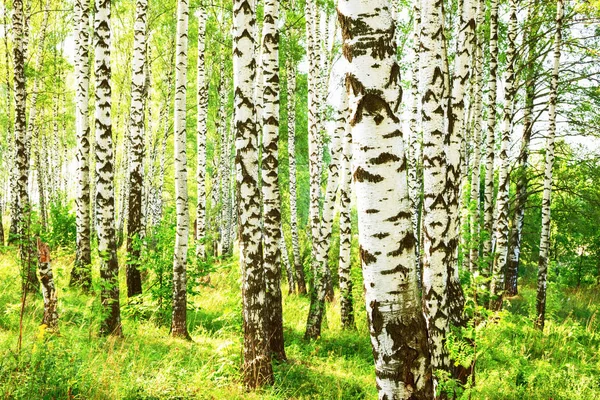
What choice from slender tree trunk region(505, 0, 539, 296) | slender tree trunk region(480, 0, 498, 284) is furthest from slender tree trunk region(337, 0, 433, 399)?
slender tree trunk region(505, 0, 539, 296)

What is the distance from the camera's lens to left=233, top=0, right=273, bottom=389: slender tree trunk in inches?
202

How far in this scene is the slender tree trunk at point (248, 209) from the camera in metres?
5.12

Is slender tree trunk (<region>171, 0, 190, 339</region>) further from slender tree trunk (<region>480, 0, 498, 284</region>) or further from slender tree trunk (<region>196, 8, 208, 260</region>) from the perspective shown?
slender tree trunk (<region>480, 0, 498, 284</region>)

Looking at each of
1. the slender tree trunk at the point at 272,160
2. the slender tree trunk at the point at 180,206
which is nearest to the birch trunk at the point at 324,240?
the slender tree trunk at the point at 272,160

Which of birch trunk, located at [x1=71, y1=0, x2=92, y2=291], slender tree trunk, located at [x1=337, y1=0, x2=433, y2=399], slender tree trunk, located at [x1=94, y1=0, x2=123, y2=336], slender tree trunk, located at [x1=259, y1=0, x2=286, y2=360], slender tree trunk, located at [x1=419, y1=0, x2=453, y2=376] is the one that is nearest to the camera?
slender tree trunk, located at [x1=337, y1=0, x2=433, y2=399]

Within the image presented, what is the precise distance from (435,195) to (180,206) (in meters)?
4.45

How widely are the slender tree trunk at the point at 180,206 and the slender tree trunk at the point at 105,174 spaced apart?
1016 mm

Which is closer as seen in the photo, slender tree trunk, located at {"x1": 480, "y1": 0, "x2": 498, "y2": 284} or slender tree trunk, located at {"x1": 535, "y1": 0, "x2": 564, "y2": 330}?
slender tree trunk, located at {"x1": 480, "y1": 0, "x2": 498, "y2": 284}

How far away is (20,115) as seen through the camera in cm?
691

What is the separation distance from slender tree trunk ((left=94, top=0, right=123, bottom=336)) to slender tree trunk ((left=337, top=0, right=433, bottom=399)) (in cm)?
490

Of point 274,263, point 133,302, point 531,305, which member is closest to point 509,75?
point 531,305

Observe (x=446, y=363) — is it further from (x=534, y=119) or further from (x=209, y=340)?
(x=534, y=119)

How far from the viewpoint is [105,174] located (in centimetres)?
627

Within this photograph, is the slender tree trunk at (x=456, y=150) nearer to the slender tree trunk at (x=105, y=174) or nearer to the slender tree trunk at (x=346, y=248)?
the slender tree trunk at (x=346, y=248)
